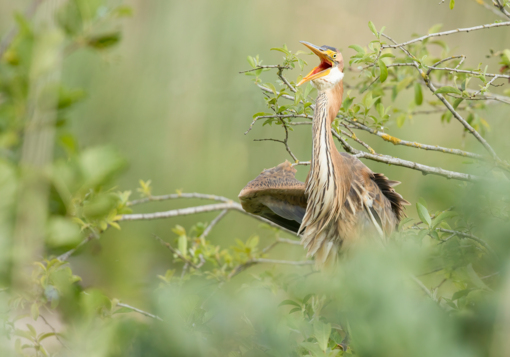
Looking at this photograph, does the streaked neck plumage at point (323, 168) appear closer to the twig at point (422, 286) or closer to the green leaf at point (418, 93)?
the green leaf at point (418, 93)

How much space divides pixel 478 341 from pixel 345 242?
2.27 m

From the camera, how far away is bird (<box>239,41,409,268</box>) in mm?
2393

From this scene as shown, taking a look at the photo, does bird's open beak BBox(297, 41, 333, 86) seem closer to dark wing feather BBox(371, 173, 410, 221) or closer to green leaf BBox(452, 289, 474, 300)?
dark wing feather BBox(371, 173, 410, 221)

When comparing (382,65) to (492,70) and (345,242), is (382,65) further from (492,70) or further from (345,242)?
(492,70)

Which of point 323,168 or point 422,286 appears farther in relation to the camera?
point 323,168

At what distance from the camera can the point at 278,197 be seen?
2732 millimetres

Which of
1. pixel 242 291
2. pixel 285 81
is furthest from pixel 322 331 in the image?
pixel 285 81

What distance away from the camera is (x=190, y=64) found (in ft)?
13.0

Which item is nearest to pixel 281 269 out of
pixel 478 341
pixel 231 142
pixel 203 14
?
pixel 231 142

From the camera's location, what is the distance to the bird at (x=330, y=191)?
7.85 ft

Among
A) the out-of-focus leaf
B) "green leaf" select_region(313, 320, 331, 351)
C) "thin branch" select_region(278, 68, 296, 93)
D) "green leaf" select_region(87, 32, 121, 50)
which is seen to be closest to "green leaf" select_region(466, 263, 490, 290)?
"green leaf" select_region(313, 320, 331, 351)

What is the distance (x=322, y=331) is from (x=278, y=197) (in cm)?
218

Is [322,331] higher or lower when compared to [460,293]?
lower

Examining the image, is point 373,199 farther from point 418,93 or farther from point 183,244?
point 183,244
